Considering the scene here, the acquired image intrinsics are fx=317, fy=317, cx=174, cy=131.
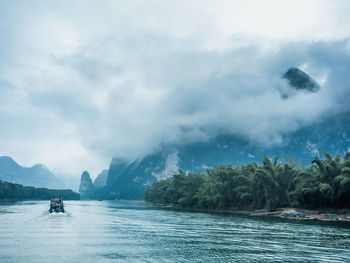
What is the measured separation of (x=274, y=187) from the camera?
273 feet

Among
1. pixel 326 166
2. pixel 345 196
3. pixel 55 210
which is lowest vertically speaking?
pixel 55 210

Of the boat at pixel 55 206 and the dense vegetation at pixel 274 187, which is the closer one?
the dense vegetation at pixel 274 187

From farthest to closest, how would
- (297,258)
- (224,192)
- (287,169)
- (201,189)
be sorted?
(201,189), (224,192), (287,169), (297,258)

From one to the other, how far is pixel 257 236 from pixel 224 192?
206 ft

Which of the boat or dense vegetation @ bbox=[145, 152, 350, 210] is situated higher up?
dense vegetation @ bbox=[145, 152, 350, 210]

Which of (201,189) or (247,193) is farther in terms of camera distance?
(201,189)

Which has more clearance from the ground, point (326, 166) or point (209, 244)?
point (326, 166)

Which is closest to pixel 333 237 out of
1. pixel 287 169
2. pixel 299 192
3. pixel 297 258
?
pixel 297 258

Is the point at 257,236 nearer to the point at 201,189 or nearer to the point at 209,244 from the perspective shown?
the point at 209,244

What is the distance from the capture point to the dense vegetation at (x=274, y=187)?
219ft

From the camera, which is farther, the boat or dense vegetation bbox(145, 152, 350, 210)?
the boat

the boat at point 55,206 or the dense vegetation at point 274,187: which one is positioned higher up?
the dense vegetation at point 274,187

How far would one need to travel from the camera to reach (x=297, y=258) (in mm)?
24750

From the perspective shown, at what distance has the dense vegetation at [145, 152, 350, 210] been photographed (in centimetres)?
6669
